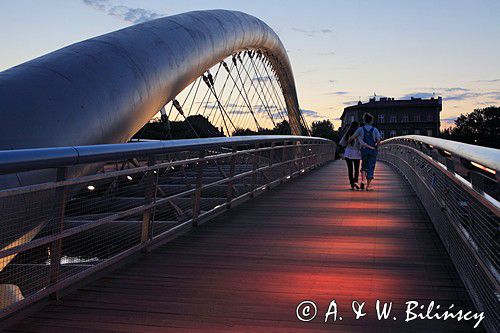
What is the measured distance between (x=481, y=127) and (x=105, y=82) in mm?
114611

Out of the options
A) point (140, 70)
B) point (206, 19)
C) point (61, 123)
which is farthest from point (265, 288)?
point (206, 19)

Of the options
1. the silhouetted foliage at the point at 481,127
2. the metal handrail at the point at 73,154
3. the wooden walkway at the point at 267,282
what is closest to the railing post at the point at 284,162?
the wooden walkway at the point at 267,282

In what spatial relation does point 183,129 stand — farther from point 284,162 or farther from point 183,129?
point 284,162

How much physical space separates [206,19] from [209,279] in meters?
12.5

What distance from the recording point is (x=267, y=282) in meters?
4.20

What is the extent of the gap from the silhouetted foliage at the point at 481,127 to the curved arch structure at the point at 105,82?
10543 cm

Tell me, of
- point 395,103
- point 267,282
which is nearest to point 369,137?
point 267,282

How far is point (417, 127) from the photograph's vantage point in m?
106

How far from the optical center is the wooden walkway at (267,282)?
10.9 feet

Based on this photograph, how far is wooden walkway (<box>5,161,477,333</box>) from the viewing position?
3320 millimetres

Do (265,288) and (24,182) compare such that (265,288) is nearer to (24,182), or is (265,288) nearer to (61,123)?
(24,182)

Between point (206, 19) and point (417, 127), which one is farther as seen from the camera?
point (417, 127)

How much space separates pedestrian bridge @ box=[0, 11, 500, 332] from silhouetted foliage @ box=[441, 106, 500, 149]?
11051 cm

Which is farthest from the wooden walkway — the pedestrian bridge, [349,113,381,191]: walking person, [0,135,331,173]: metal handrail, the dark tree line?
the dark tree line
